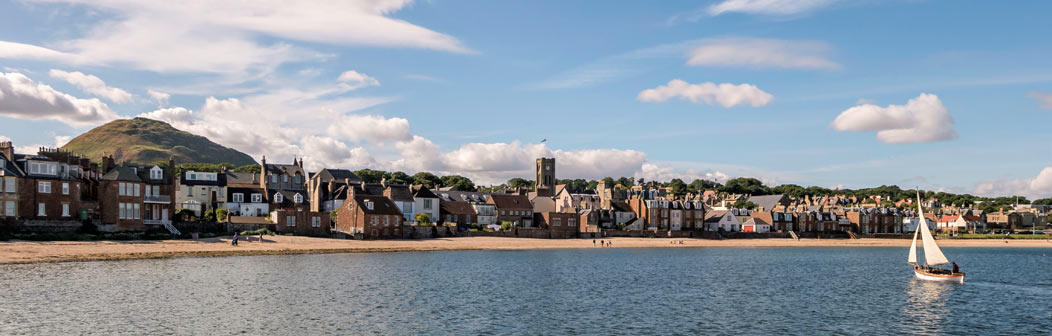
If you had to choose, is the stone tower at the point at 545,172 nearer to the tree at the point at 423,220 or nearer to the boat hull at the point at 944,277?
the tree at the point at 423,220

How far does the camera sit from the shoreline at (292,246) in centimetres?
6228

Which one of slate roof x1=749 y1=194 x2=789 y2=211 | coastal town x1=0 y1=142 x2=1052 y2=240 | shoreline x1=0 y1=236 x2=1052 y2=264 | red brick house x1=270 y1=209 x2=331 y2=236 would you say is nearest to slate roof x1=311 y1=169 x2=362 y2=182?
coastal town x1=0 y1=142 x2=1052 y2=240

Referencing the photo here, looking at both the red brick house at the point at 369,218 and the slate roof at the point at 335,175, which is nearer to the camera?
the red brick house at the point at 369,218

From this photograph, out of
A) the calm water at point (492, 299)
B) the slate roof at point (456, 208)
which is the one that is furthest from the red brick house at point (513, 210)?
the calm water at point (492, 299)

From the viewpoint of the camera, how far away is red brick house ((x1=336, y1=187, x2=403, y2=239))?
88938 millimetres

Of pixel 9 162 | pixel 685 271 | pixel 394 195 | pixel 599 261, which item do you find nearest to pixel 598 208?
pixel 394 195

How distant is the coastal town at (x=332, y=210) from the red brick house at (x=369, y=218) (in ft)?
0.44

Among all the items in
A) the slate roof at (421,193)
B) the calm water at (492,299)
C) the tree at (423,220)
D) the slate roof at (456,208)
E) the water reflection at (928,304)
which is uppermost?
the slate roof at (421,193)

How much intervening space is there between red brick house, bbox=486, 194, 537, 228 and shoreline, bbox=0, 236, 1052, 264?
46.6ft

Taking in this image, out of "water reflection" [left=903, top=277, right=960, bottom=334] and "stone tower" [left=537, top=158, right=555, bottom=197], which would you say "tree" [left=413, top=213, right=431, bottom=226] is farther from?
"stone tower" [left=537, top=158, right=555, bottom=197]

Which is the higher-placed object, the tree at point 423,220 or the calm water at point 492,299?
the tree at point 423,220

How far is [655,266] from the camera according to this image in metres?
70.9

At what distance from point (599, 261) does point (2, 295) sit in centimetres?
5015

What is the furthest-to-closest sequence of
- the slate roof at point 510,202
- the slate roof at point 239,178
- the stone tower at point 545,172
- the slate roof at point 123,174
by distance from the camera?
the stone tower at point 545,172 → the slate roof at point 510,202 → the slate roof at point 239,178 → the slate roof at point 123,174
